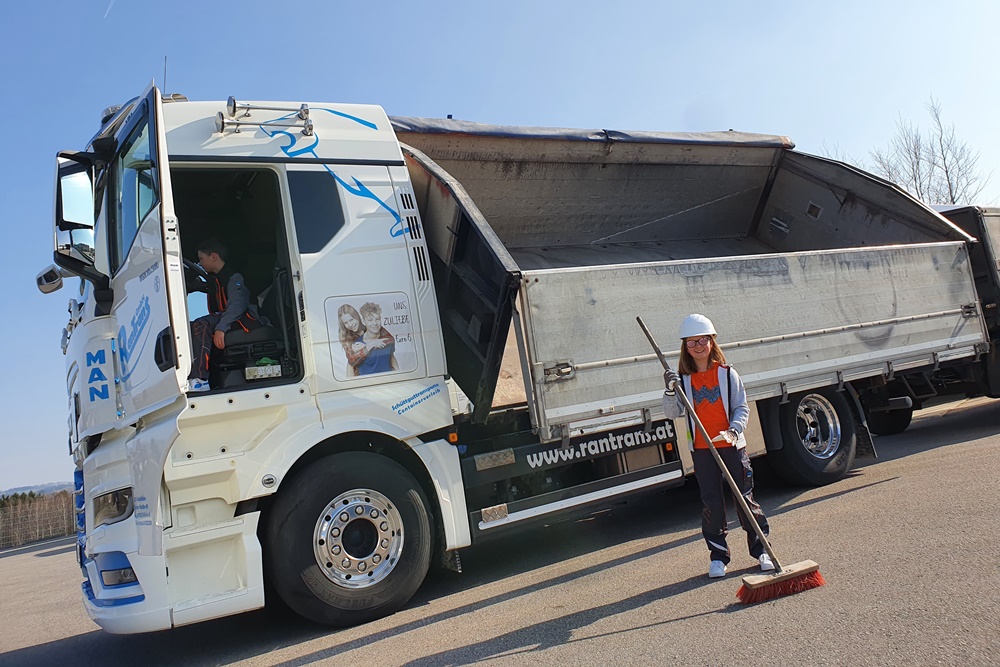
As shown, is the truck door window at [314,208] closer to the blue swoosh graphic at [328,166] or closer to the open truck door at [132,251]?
the blue swoosh graphic at [328,166]

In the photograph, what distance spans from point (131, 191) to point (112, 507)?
6.55 ft

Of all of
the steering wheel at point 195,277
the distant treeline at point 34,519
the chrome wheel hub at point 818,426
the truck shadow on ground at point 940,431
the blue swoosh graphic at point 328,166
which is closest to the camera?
the blue swoosh graphic at point 328,166

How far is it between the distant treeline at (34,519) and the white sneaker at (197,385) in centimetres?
2488

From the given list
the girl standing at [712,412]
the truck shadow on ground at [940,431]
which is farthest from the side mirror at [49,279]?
the truck shadow on ground at [940,431]

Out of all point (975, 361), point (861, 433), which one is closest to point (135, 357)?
point (861, 433)

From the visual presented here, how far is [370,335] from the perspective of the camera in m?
5.10

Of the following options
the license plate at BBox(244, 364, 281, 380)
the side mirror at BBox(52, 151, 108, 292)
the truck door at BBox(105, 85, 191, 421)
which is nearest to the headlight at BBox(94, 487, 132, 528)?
the truck door at BBox(105, 85, 191, 421)

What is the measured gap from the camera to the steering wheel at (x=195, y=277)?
17.7 ft

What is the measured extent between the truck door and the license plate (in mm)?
539

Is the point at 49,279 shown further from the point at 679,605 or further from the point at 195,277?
the point at 679,605

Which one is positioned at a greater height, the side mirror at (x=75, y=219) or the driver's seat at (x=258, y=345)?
the side mirror at (x=75, y=219)

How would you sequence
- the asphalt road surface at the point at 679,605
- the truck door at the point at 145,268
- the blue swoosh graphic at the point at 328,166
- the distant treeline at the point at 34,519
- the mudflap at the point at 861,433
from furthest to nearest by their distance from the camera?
1. the distant treeline at the point at 34,519
2. the mudflap at the point at 861,433
3. the blue swoosh graphic at the point at 328,166
4. the truck door at the point at 145,268
5. the asphalt road surface at the point at 679,605

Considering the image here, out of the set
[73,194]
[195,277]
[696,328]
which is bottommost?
[696,328]

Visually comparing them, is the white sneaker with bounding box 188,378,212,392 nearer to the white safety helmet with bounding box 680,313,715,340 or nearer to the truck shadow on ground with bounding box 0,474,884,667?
the truck shadow on ground with bounding box 0,474,884,667
